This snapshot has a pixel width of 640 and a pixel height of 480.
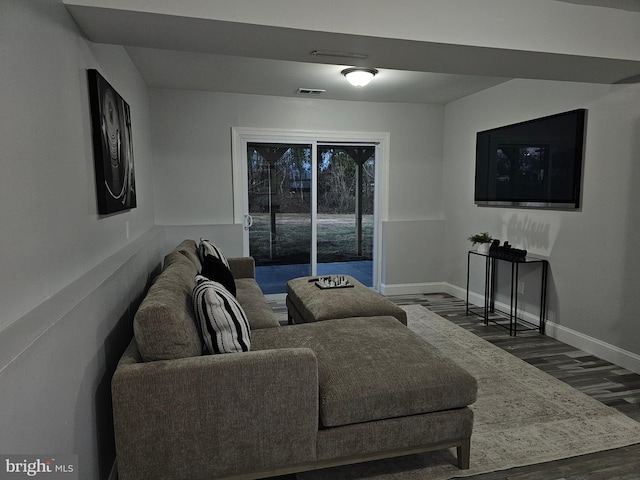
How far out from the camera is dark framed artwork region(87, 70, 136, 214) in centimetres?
211

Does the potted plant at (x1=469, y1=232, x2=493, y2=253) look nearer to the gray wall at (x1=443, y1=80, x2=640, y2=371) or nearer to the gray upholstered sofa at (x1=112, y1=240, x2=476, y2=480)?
the gray wall at (x1=443, y1=80, x2=640, y2=371)

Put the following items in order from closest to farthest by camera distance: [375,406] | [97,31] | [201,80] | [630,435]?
[375,406]
[97,31]
[630,435]
[201,80]

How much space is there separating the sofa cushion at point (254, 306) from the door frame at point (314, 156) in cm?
137

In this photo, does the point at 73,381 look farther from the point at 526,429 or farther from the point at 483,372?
the point at 483,372

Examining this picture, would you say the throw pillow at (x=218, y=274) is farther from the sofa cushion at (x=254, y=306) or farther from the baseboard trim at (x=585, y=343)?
the baseboard trim at (x=585, y=343)

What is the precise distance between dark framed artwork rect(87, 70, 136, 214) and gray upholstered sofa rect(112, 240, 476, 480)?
0.67 m

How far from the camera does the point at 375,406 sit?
1829mm

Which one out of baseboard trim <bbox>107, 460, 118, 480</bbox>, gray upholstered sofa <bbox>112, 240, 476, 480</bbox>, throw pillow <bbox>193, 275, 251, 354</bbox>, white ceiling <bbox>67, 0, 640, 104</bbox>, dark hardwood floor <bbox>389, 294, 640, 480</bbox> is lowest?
dark hardwood floor <bbox>389, 294, 640, 480</bbox>

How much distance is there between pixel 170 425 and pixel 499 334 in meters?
3.25

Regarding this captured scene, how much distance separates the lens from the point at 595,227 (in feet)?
11.1

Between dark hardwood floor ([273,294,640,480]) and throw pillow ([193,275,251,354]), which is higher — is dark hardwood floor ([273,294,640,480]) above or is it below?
below

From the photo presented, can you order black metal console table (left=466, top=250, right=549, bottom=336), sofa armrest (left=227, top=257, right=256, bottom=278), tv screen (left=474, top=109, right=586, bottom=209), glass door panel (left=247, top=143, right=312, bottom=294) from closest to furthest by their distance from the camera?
tv screen (left=474, top=109, right=586, bottom=209) < black metal console table (left=466, top=250, right=549, bottom=336) < sofa armrest (left=227, top=257, right=256, bottom=278) < glass door panel (left=247, top=143, right=312, bottom=294)

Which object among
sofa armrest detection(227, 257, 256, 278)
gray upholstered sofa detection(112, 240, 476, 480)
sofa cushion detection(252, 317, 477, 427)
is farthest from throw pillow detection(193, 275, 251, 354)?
sofa armrest detection(227, 257, 256, 278)

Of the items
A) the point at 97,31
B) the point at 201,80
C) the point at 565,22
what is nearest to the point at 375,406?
the point at 97,31
